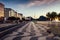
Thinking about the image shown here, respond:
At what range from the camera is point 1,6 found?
183 metres

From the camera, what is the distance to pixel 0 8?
17738 centimetres

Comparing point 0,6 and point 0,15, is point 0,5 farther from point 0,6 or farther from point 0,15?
point 0,15

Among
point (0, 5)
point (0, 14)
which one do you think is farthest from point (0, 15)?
point (0, 5)

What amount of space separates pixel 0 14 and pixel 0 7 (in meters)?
8.19

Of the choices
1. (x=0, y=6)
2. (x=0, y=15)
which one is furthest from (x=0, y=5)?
(x=0, y=15)

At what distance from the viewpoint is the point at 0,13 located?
175 metres

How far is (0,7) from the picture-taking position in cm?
17750

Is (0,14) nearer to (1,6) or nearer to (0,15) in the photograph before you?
(0,15)

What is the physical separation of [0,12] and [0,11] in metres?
1.05

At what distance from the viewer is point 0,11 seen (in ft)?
575

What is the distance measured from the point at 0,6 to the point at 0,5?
1.28 metres

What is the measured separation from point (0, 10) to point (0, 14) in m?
4.62

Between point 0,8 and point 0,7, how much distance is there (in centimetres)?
106

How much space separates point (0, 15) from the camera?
17350 centimetres
